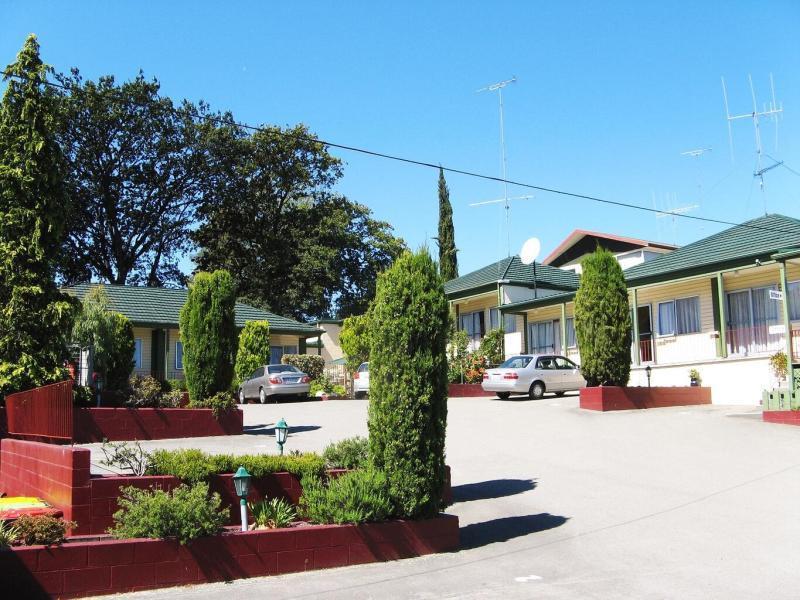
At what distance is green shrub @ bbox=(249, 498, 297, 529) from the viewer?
8.60m

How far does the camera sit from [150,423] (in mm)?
17297

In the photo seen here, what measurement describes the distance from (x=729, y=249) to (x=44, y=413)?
22.5m

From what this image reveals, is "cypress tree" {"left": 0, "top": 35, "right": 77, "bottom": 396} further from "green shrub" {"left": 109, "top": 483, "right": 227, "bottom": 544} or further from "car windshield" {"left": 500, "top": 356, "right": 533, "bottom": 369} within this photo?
"car windshield" {"left": 500, "top": 356, "right": 533, "bottom": 369}

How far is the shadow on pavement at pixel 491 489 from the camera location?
38.1 ft

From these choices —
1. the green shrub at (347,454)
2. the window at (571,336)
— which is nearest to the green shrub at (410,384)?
the green shrub at (347,454)

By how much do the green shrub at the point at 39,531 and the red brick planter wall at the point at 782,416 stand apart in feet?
49.9

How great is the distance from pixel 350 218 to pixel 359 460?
44.3 metres

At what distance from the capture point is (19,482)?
10.4m

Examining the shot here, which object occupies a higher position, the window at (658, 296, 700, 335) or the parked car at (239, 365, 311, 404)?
the window at (658, 296, 700, 335)

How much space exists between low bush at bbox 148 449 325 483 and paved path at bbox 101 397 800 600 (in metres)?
1.90

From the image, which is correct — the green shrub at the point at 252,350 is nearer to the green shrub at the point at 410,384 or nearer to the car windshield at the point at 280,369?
the car windshield at the point at 280,369

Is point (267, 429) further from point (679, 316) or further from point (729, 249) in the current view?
point (729, 249)

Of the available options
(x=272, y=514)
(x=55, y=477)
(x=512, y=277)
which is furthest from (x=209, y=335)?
(x=512, y=277)

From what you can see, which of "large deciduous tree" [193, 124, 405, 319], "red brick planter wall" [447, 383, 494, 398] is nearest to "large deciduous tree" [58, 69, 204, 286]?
"large deciduous tree" [193, 124, 405, 319]
